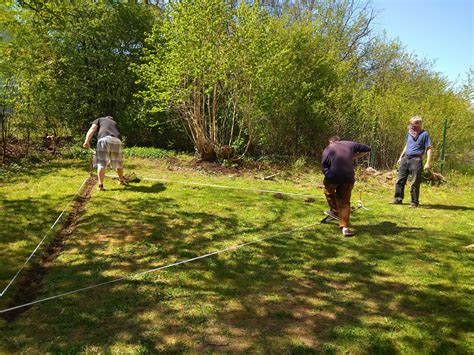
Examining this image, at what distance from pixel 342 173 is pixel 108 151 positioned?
4557 mm

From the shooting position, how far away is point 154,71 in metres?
10.3

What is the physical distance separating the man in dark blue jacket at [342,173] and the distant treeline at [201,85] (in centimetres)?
518

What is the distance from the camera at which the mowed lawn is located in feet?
9.72

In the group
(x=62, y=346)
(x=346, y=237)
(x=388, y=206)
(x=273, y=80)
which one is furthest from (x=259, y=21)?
(x=62, y=346)

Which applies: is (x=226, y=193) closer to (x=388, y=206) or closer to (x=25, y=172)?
(x=388, y=206)

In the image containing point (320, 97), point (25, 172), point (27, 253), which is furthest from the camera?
point (320, 97)

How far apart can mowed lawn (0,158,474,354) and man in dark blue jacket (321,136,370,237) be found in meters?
0.42

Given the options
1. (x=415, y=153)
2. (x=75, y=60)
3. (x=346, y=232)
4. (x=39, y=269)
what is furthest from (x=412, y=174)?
(x=75, y=60)

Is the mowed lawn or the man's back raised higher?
the man's back

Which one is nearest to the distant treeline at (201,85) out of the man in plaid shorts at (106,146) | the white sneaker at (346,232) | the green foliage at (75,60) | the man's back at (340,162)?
the green foliage at (75,60)

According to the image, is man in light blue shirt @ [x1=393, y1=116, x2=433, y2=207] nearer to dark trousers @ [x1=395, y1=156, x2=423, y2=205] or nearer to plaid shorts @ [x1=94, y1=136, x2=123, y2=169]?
dark trousers @ [x1=395, y1=156, x2=423, y2=205]

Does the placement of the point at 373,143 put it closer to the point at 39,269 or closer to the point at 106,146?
the point at 106,146

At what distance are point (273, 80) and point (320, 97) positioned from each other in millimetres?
2391

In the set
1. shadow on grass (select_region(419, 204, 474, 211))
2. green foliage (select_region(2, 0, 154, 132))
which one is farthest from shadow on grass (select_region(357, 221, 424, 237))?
green foliage (select_region(2, 0, 154, 132))
